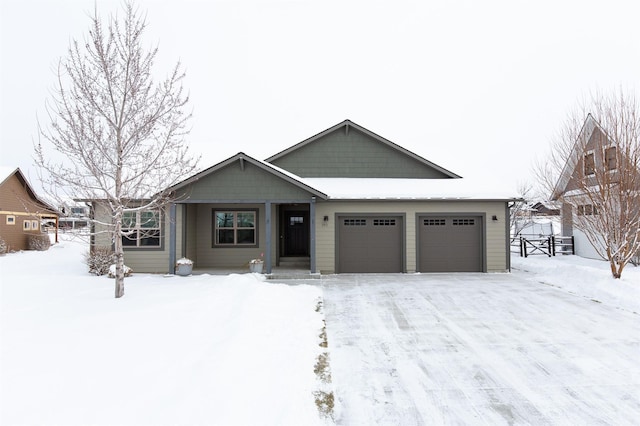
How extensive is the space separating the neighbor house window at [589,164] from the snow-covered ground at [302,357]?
3.83m

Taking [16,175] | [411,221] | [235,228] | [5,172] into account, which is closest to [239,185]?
[235,228]

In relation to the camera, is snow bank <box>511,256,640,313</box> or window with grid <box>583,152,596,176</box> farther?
window with grid <box>583,152,596,176</box>

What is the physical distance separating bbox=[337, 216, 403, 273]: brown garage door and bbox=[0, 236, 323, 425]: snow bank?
5.37m

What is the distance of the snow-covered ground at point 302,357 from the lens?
367 centimetres

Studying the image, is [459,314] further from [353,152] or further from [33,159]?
[33,159]

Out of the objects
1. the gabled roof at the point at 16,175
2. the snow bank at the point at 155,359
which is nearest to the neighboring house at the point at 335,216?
the snow bank at the point at 155,359

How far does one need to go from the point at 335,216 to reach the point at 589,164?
27.7 ft

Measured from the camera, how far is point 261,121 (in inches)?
2312

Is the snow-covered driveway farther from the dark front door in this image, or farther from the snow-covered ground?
the dark front door

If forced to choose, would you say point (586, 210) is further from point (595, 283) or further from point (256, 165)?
point (256, 165)

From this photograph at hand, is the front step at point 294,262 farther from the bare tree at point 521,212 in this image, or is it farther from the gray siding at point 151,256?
the bare tree at point 521,212

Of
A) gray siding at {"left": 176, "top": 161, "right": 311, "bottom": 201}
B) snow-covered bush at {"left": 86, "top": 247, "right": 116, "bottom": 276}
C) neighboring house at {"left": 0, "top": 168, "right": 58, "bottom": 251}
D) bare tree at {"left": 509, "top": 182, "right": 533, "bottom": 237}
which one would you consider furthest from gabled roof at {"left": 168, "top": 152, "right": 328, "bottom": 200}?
bare tree at {"left": 509, "top": 182, "right": 533, "bottom": 237}

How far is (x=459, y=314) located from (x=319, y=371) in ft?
14.0

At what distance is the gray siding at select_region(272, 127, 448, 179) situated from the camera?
48.0 ft
